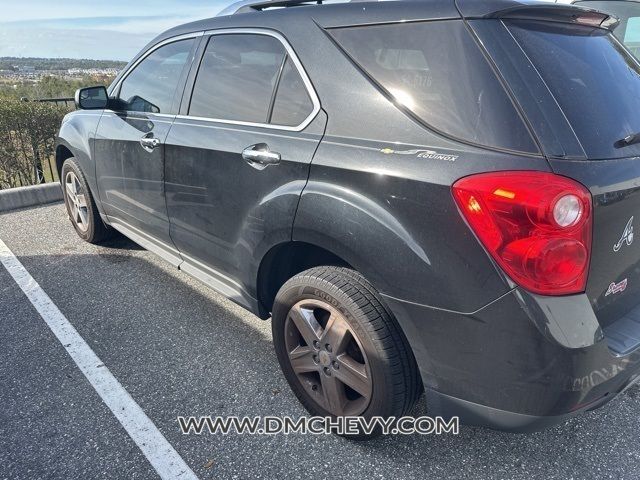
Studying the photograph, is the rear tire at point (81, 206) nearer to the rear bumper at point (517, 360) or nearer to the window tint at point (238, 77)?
the window tint at point (238, 77)

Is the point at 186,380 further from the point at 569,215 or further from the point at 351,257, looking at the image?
the point at 569,215

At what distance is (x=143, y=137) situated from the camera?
296 cm

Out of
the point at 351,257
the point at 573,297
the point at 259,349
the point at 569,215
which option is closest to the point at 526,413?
the point at 573,297

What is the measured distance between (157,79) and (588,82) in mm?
2449

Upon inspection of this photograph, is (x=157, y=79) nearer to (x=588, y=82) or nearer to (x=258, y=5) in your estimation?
(x=258, y=5)

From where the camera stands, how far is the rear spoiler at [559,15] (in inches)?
64.6

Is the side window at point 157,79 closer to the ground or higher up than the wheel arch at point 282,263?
higher up

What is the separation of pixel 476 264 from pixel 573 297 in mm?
312

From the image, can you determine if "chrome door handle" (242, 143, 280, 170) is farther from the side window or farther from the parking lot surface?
the parking lot surface

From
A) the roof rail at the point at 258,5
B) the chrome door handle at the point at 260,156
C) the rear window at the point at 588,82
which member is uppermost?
the roof rail at the point at 258,5

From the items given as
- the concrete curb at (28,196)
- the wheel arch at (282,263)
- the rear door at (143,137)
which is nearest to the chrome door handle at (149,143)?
the rear door at (143,137)

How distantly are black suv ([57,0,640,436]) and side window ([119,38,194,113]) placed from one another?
0.57 m

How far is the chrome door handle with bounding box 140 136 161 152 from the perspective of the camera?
2.83m

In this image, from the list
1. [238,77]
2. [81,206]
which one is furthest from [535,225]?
[81,206]
